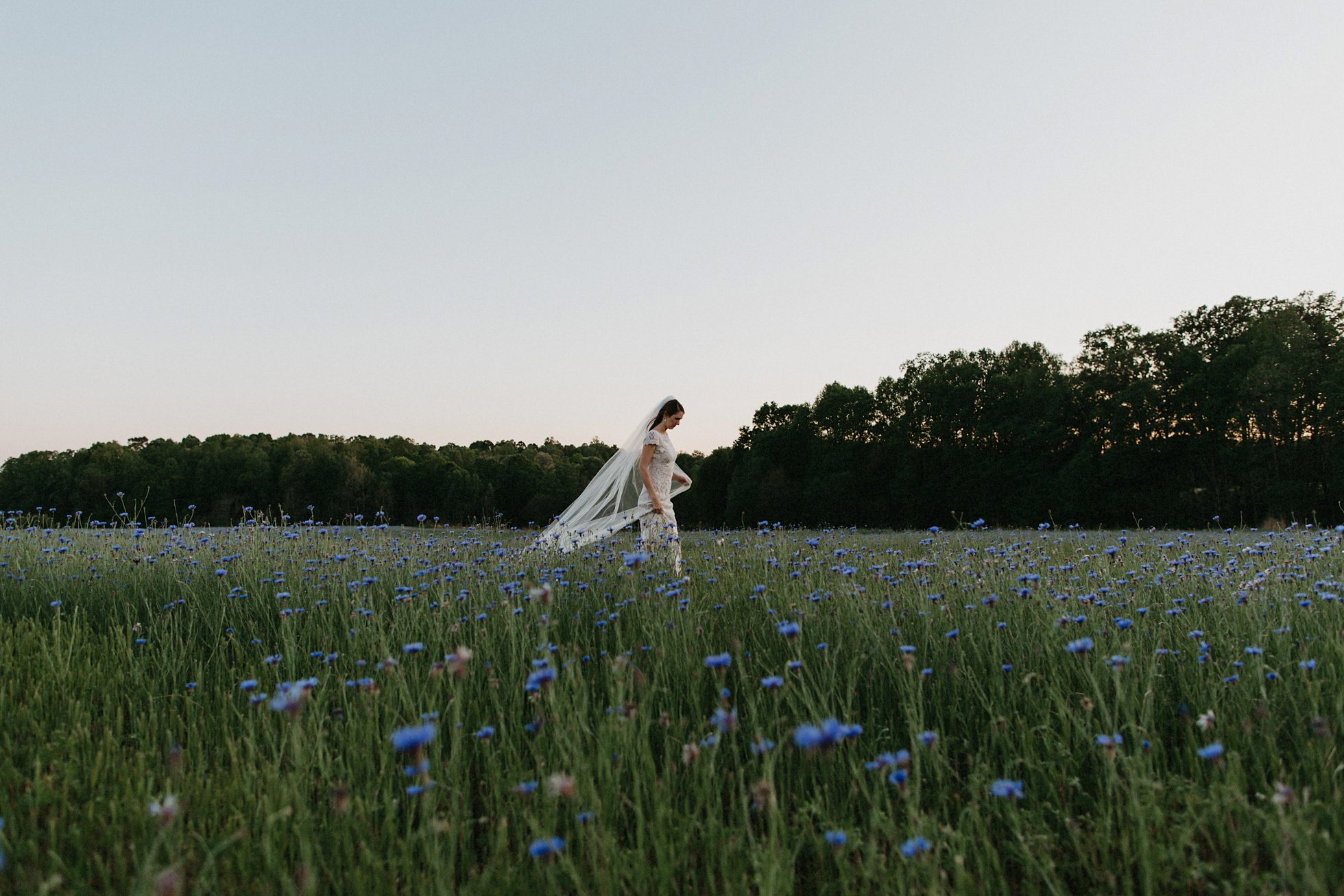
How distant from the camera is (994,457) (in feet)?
102

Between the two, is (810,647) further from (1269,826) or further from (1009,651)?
(1269,826)

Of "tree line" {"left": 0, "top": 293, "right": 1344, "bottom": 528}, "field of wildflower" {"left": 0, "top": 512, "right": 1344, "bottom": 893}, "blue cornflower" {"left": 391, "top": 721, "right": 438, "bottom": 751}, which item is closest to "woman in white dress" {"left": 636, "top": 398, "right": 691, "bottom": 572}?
"field of wildflower" {"left": 0, "top": 512, "right": 1344, "bottom": 893}

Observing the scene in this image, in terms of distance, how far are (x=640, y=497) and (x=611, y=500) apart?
110 centimetres

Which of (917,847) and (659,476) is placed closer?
(917,847)

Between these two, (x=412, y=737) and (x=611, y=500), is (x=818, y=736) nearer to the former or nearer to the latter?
(x=412, y=737)

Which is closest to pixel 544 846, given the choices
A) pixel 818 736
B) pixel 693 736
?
pixel 818 736

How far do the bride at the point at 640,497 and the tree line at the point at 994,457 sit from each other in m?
6.20

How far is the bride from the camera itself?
6.70 m

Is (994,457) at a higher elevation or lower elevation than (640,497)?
higher

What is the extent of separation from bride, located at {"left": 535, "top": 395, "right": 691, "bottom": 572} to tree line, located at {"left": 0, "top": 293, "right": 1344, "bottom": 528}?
6.20 m

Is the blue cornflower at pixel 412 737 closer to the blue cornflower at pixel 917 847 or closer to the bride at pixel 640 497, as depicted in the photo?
the blue cornflower at pixel 917 847

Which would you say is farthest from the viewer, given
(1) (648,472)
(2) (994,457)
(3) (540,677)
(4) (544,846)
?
(2) (994,457)

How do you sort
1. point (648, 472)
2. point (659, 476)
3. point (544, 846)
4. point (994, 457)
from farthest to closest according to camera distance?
point (994, 457) → point (659, 476) → point (648, 472) → point (544, 846)

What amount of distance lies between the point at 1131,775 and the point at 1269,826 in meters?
0.34
